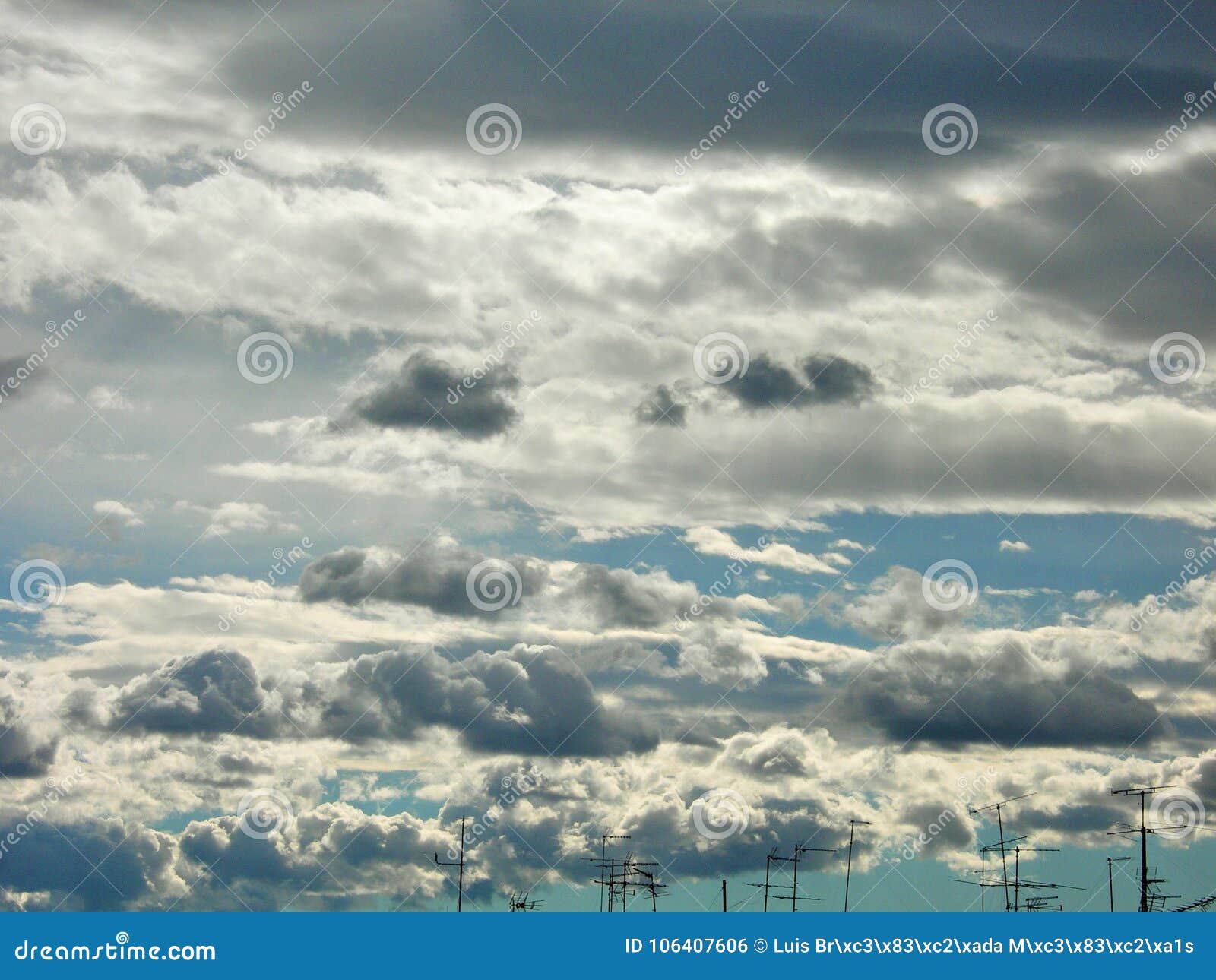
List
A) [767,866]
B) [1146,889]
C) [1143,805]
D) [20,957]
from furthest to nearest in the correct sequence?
[767,866] < [1146,889] < [1143,805] < [20,957]

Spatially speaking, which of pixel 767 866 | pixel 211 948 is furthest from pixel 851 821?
A: pixel 211 948

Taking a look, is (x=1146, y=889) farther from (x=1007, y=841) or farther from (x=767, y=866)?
(x=767, y=866)

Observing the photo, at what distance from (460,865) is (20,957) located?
136425mm

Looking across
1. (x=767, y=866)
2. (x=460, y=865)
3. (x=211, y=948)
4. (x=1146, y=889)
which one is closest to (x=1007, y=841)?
(x=1146, y=889)

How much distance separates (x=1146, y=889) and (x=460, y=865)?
8608cm

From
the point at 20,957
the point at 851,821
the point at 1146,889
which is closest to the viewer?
the point at 20,957

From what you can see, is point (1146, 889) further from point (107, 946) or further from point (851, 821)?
point (107, 946)

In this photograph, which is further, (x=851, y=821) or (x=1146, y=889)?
(x=851, y=821)

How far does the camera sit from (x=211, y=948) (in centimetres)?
5847

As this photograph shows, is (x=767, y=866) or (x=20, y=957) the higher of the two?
(x=767, y=866)

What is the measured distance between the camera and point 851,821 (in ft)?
603

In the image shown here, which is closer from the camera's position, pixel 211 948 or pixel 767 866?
pixel 211 948

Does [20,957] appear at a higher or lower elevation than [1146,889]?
lower

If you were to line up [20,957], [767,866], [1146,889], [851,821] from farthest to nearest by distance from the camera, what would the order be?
1. [767,866]
2. [851,821]
3. [1146,889]
4. [20,957]
